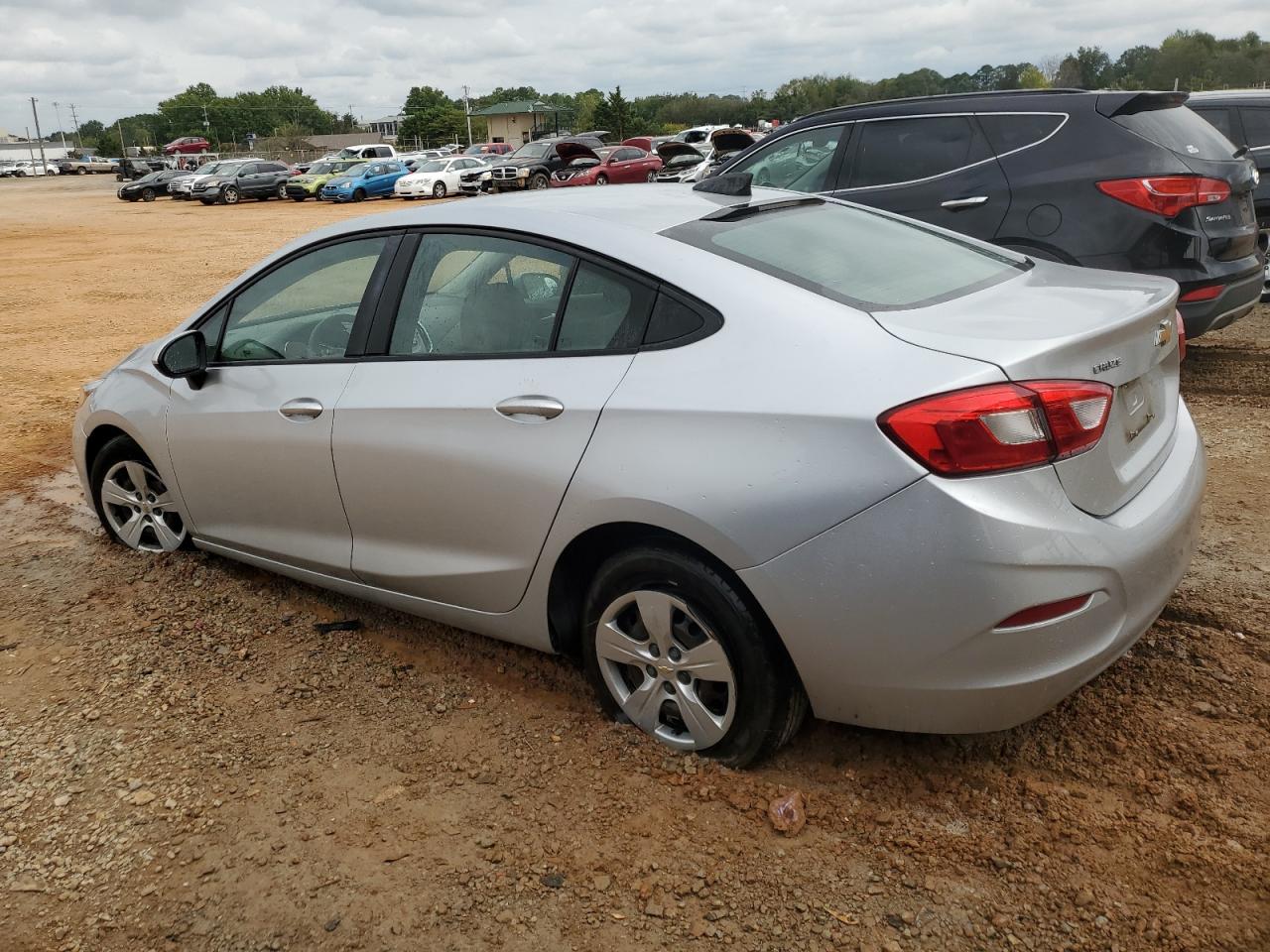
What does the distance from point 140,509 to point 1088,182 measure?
5.20 m

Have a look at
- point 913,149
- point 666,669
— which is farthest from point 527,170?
point 666,669

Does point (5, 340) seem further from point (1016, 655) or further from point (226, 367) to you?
point (1016, 655)

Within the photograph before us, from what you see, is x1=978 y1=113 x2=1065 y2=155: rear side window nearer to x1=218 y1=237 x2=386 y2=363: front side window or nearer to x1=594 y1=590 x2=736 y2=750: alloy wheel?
x1=218 y1=237 x2=386 y2=363: front side window

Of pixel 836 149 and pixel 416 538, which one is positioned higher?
pixel 836 149

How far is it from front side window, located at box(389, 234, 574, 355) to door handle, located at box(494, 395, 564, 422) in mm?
186

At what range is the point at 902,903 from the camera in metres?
2.44

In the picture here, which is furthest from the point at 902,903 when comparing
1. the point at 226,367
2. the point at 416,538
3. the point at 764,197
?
the point at 226,367

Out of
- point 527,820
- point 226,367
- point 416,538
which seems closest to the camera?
point 527,820

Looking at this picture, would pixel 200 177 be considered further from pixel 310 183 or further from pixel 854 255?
pixel 854 255

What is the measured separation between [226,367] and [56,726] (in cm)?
143

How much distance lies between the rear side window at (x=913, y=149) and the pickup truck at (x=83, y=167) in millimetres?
81860

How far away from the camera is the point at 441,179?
32781mm

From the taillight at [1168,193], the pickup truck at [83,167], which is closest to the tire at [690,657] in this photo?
the taillight at [1168,193]

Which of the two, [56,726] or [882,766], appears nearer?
[882,766]
